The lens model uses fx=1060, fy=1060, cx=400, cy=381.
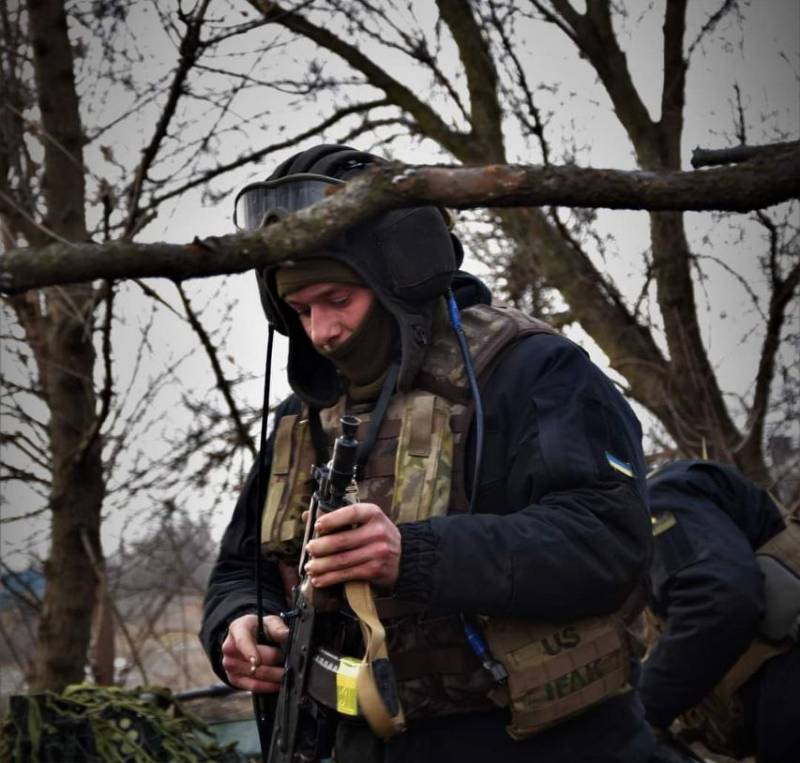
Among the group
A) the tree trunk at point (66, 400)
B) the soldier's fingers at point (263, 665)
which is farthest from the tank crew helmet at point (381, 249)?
the tree trunk at point (66, 400)

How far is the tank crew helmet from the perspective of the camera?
7.68ft

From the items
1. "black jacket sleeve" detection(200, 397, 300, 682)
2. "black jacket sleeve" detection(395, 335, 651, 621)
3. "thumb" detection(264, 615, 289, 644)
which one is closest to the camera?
"black jacket sleeve" detection(395, 335, 651, 621)

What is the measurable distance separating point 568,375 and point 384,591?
579mm

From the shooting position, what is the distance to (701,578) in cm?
336

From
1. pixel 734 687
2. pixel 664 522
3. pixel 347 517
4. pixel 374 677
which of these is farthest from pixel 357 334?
pixel 734 687

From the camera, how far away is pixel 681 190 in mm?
1876

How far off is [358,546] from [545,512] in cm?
37

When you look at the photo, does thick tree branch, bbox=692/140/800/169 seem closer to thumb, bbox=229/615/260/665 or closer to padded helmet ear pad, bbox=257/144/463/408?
padded helmet ear pad, bbox=257/144/463/408

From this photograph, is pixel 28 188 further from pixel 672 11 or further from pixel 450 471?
pixel 672 11

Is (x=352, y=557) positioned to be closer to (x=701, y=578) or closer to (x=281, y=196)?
(x=281, y=196)

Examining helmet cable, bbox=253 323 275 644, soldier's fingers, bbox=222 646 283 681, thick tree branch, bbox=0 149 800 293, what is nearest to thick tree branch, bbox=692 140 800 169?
thick tree branch, bbox=0 149 800 293

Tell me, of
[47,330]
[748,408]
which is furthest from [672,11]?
[47,330]

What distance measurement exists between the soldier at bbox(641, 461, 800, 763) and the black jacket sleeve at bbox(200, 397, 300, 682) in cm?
145

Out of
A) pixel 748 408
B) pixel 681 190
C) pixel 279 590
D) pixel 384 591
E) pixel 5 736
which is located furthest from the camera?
pixel 748 408
